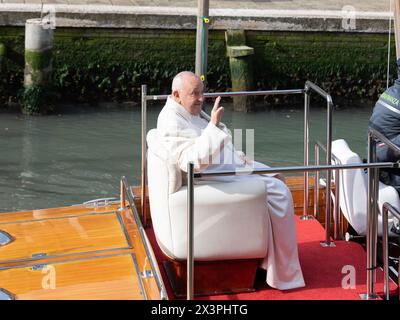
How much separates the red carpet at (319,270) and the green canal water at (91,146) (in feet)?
13.0

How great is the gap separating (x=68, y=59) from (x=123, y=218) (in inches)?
276

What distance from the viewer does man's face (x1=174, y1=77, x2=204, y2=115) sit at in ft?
13.6

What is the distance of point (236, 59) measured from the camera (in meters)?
11.6

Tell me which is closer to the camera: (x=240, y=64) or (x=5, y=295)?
(x=5, y=295)

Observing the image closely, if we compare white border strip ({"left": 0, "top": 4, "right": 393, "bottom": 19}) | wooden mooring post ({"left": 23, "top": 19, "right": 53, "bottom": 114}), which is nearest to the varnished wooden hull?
wooden mooring post ({"left": 23, "top": 19, "right": 53, "bottom": 114})

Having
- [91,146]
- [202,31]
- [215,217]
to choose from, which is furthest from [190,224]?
[91,146]

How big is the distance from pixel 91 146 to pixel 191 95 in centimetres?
625

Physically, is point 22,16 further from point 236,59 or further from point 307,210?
point 307,210

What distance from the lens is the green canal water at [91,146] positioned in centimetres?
888

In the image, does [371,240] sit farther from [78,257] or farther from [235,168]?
[78,257]

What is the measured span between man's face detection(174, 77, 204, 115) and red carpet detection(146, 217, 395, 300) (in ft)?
2.74

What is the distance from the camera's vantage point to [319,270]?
4.47m

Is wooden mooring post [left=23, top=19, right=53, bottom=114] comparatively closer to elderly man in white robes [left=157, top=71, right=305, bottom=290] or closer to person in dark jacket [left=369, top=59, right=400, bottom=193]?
person in dark jacket [left=369, top=59, right=400, bottom=193]

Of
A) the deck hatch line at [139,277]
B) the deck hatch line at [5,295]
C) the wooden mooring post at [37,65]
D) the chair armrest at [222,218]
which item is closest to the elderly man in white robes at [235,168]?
the chair armrest at [222,218]
